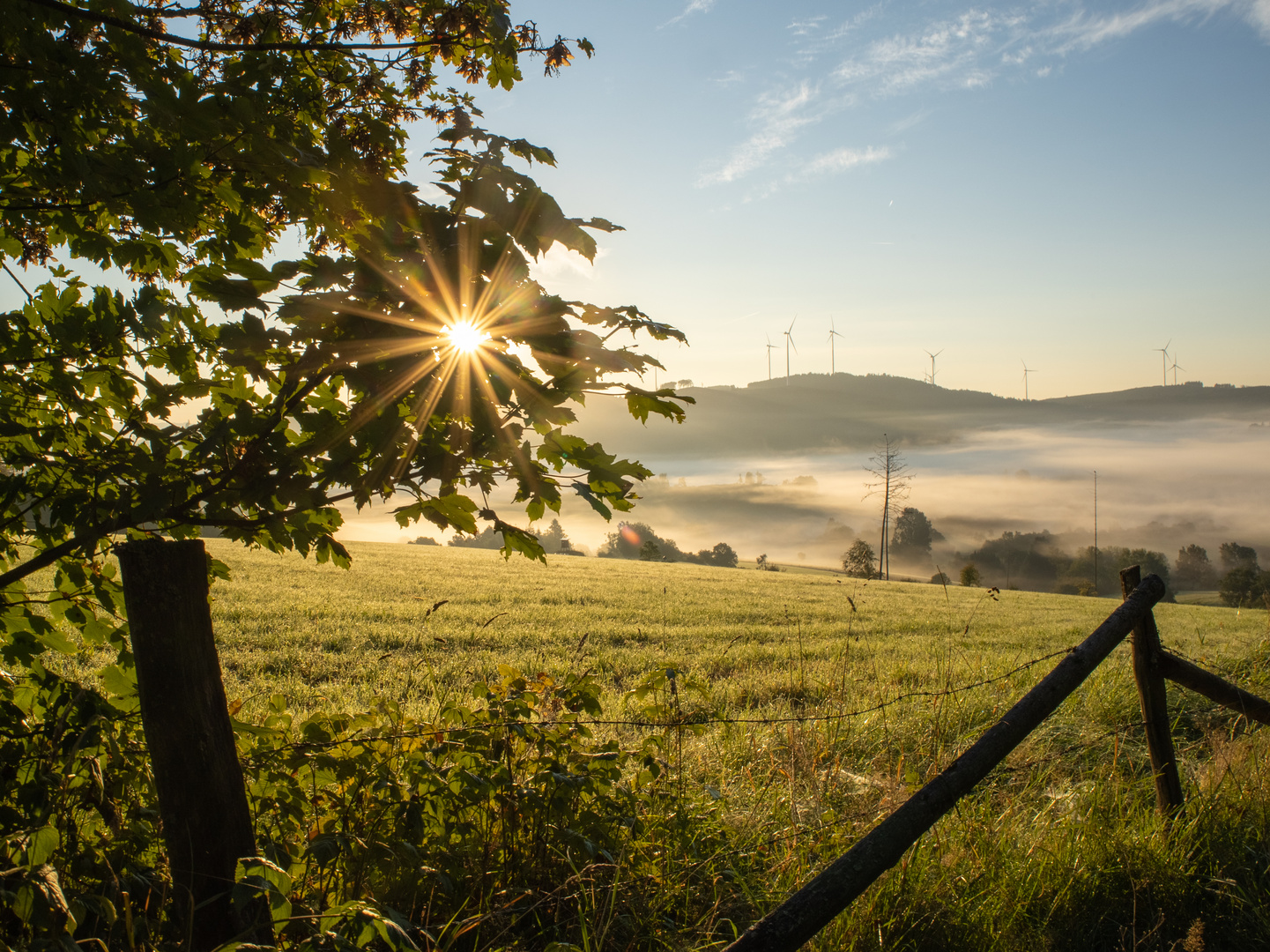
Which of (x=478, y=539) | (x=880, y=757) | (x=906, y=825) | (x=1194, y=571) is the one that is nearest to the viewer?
(x=906, y=825)

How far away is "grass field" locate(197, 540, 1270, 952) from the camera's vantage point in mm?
3219

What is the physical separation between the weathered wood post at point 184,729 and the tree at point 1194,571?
19164 centimetres

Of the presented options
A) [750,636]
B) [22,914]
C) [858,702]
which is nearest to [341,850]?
[22,914]

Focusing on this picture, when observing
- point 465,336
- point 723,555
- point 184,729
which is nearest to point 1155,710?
point 465,336

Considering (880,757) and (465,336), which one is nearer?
(465,336)

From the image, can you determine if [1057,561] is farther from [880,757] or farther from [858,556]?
[880,757]

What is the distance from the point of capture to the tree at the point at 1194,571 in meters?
153

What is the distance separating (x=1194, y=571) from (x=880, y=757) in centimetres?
19576

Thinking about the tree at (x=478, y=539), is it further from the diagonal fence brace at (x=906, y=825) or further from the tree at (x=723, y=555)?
the tree at (x=723, y=555)

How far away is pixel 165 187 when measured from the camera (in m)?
2.36

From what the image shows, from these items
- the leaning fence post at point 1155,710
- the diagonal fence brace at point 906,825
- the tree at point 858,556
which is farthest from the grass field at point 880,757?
the tree at point 858,556

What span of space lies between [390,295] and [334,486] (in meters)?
0.73

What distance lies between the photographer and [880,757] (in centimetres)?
546

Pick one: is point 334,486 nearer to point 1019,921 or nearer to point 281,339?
point 281,339
